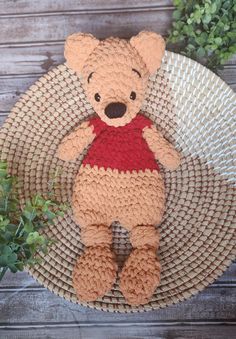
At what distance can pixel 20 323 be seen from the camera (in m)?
1.09

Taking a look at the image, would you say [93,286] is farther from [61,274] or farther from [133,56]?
[133,56]

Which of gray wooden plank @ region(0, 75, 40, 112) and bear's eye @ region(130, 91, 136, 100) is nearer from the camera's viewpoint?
bear's eye @ region(130, 91, 136, 100)

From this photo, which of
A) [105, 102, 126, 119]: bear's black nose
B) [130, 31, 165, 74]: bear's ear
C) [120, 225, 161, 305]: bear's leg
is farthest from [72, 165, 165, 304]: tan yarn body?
[130, 31, 165, 74]: bear's ear

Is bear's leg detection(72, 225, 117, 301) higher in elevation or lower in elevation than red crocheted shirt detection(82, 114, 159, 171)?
lower

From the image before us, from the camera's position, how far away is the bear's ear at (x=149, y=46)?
94 cm

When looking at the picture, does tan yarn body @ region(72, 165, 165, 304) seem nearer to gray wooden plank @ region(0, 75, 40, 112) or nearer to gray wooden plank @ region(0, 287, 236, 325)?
gray wooden plank @ region(0, 287, 236, 325)

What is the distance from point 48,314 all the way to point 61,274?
0.45 feet

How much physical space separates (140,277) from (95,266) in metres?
0.09

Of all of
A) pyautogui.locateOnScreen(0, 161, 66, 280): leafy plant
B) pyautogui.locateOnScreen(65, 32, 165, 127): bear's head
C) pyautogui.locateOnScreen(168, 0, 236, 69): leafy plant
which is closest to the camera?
pyautogui.locateOnScreen(0, 161, 66, 280): leafy plant

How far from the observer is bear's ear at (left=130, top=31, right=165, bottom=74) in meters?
0.94

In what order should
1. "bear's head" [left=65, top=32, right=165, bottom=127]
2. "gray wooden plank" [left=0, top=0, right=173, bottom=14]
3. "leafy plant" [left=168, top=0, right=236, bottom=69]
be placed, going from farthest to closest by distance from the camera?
"gray wooden plank" [left=0, top=0, right=173, bottom=14] < "leafy plant" [left=168, top=0, right=236, bottom=69] < "bear's head" [left=65, top=32, right=165, bottom=127]

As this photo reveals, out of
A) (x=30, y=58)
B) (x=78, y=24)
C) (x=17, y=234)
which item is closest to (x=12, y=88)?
(x=30, y=58)

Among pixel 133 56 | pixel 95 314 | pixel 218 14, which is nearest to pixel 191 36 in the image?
pixel 218 14

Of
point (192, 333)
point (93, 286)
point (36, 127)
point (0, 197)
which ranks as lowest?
point (192, 333)
